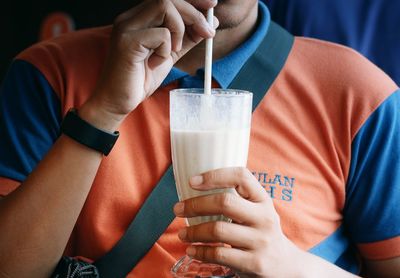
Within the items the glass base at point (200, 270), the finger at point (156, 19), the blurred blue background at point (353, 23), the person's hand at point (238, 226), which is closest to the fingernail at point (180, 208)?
the person's hand at point (238, 226)

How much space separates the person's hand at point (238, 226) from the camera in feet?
3.36

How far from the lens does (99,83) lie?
1222mm

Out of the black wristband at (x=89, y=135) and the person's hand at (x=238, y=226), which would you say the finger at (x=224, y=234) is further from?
the black wristband at (x=89, y=135)

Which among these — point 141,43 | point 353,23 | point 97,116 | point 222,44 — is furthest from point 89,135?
point 353,23

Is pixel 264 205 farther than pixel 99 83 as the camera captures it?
No

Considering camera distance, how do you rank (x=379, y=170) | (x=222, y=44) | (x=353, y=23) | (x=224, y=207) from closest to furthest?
(x=224, y=207)
(x=379, y=170)
(x=222, y=44)
(x=353, y=23)

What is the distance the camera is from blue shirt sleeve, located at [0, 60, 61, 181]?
54.7 inches

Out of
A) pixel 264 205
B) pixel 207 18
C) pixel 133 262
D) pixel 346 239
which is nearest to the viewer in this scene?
pixel 264 205

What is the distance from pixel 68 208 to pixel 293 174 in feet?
1.63

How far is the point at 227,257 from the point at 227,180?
0.44 ft

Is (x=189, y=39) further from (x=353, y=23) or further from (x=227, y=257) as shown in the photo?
(x=353, y=23)

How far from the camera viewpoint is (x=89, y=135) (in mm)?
1213

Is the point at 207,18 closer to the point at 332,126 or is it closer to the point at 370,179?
the point at 332,126

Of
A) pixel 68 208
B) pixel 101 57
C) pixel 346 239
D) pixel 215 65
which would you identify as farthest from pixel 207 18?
pixel 346 239
